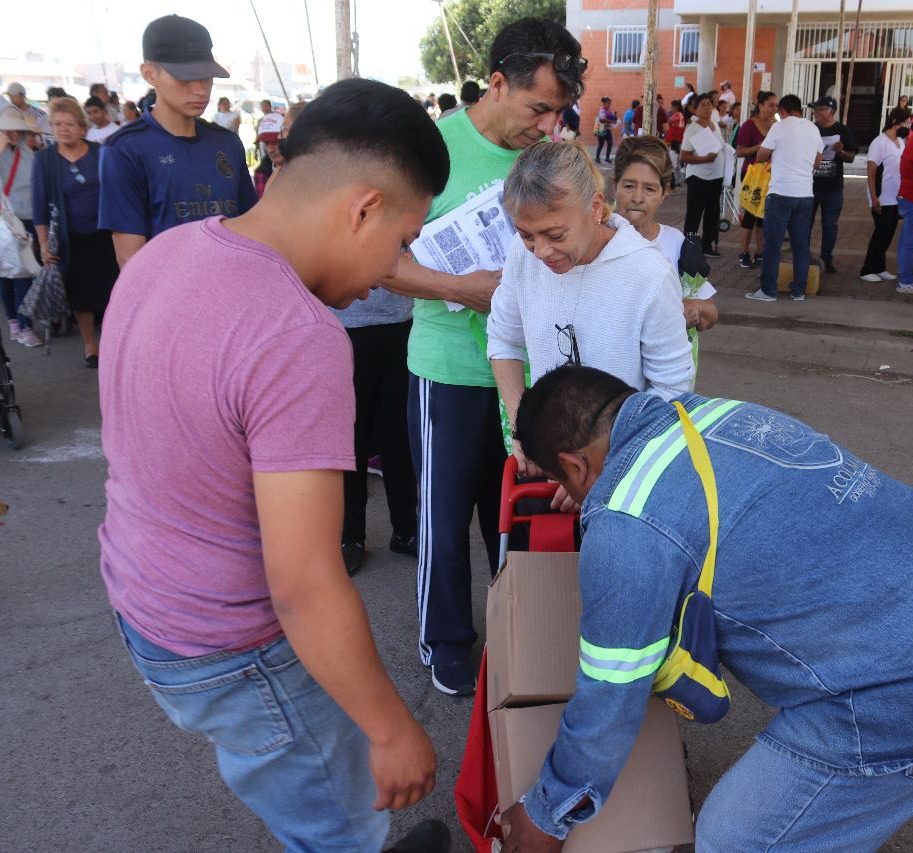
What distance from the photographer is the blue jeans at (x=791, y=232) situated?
835 centimetres

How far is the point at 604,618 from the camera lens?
159cm

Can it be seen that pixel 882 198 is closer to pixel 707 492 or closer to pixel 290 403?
pixel 707 492

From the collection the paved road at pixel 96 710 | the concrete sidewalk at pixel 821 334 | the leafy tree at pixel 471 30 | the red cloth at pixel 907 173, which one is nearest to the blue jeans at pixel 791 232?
the concrete sidewalk at pixel 821 334

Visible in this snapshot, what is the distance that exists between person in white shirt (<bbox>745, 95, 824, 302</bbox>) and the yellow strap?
7.40 meters

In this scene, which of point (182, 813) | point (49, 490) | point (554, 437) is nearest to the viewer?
point (554, 437)

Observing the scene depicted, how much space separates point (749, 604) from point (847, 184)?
1686 cm

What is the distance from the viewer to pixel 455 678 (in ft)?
10.00

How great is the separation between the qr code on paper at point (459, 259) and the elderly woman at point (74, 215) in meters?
4.80

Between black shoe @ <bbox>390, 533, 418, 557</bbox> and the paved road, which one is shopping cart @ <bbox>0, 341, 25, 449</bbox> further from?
black shoe @ <bbox>390, 533, 418, 557</bbox>

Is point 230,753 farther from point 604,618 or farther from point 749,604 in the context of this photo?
point 749,604

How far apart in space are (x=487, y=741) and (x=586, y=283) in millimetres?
1203

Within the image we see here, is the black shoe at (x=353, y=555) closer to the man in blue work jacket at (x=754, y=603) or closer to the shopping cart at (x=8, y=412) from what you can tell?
the man in blue work jacket at (x=754, y=603)

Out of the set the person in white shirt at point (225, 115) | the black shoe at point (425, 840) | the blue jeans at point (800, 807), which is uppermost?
the person in white shirt at point (225, 115)

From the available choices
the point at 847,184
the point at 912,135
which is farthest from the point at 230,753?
the point at 847,184
